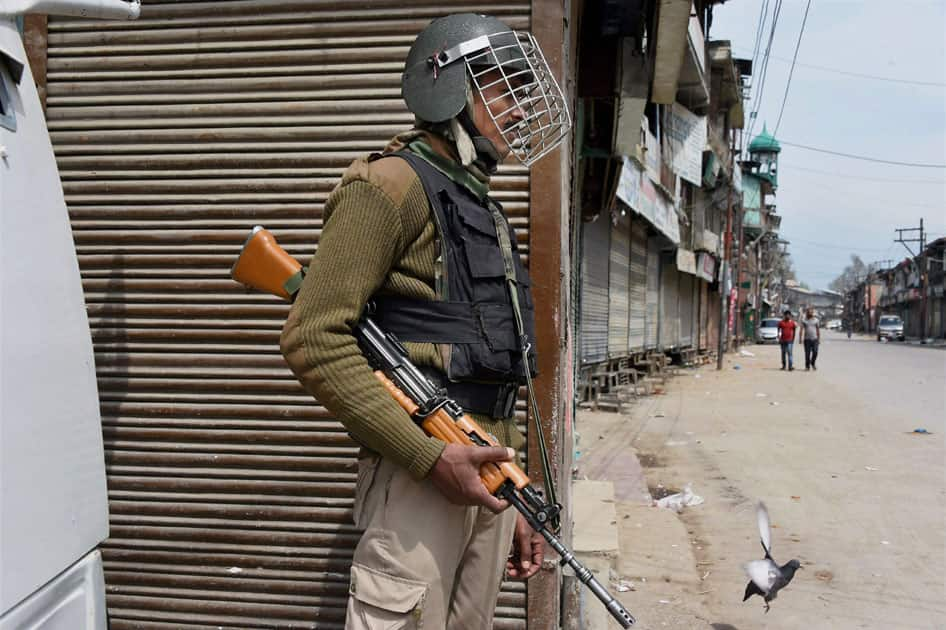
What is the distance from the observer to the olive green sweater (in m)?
1.63

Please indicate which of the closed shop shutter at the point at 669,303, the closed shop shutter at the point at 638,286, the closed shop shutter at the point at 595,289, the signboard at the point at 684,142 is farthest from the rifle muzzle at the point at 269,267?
the closed shop shutter at the point at 669,303

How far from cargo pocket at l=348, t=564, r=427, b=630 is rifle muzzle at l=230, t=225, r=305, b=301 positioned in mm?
744

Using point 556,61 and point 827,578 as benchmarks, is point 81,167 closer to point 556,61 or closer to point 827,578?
point 556,61

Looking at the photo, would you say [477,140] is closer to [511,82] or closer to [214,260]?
[511,82]

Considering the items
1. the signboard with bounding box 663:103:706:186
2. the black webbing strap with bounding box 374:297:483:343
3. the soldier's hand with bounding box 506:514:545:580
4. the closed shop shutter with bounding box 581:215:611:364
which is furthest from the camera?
the signboard with bounding box 663:103:706:186

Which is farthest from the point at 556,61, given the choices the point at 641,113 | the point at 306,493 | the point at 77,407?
the point at 641,113

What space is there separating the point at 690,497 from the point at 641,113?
343cm

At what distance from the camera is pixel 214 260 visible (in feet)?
10.7

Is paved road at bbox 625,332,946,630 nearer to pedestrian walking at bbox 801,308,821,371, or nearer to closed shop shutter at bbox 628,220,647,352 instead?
closed shop shutter at bbox 628,220,647,352

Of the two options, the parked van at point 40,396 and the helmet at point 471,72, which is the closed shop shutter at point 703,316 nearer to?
the helmet at point 471,72

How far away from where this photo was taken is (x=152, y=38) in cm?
329

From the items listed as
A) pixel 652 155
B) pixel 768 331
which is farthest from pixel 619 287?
pixel 768 331

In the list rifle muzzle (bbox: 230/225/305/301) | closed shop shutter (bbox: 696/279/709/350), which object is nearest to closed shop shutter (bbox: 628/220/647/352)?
closed shop shutter (bbox: 696/279/709/350)

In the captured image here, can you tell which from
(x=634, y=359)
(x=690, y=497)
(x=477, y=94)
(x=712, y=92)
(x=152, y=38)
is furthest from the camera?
(x=712, y=92)
